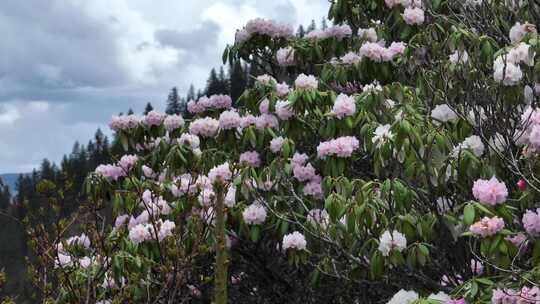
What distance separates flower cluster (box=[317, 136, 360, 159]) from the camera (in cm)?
529

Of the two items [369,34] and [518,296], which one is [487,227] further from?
[369,34]

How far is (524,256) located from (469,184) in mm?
602

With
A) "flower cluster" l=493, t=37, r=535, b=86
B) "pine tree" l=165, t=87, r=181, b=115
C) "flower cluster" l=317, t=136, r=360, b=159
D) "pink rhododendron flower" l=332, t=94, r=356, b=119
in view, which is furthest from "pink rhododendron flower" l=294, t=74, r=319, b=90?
"pine tree" l=165, t=87, r=181, b=115

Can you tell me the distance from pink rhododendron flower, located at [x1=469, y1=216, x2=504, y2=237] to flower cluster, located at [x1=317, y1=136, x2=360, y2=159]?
5.59 feet

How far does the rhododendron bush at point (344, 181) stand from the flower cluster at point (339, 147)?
14 millimetres

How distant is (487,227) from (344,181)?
57.5 inches

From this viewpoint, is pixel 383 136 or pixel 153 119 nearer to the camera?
pixel 383 136

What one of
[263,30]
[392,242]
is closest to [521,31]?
[392,242]

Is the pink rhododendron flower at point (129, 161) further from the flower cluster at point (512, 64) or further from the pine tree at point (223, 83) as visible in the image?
the pine tree at point (223, 83)

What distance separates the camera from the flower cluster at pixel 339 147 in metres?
5.29

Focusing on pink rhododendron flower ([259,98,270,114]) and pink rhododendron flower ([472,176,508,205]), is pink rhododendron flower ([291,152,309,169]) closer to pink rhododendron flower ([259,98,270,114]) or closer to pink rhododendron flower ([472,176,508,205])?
pink rhododendron flower ([259,98,270,114])

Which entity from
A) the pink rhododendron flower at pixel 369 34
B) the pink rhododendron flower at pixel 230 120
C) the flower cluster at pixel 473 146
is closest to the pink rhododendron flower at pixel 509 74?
the flower cluster at pixel 473 146

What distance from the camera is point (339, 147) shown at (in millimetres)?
5297

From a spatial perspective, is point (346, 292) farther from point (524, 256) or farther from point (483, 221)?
point (483, 221)
